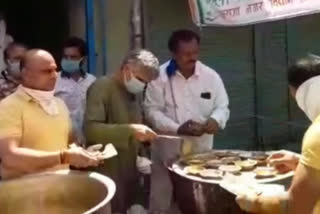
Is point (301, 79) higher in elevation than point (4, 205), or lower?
Answer: higher

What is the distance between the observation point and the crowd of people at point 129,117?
3277 mm

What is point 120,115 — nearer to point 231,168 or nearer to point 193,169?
point 193,169

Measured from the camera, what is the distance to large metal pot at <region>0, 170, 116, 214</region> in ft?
12.1

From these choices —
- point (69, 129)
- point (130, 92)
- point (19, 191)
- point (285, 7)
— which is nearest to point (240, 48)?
point (285, 7)

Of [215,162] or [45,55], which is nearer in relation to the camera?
[45,55]

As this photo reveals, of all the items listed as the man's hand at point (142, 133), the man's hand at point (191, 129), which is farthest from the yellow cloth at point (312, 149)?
the man's hand at point (191, 129)

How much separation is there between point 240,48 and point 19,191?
183 inches

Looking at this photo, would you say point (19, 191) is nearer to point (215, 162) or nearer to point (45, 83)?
point (45, 83)

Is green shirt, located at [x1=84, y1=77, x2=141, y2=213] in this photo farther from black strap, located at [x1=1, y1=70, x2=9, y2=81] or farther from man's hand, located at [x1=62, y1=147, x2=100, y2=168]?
black strap, located at [x1=1, y1=70, x2=9, y2=81]

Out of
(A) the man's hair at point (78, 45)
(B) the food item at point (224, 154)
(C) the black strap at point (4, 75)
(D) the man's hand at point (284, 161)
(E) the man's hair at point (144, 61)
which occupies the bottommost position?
(B) the food item at point (224, 154)

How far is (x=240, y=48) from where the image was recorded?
795 cm

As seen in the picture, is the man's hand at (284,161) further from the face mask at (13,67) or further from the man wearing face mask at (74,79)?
the face mask at (13,67)

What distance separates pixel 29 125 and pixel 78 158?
0.36m

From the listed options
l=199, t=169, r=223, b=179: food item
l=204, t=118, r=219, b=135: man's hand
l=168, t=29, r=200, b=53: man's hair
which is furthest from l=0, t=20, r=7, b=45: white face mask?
l=199, t=169, r=223, b=179: food item
